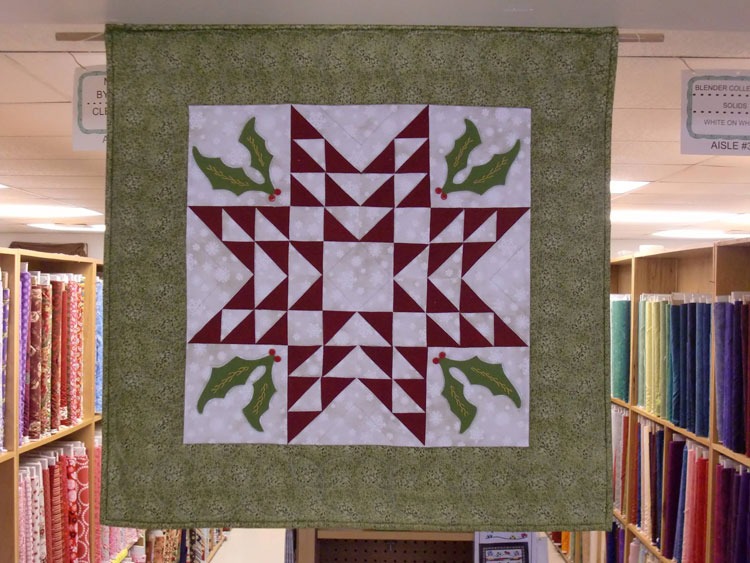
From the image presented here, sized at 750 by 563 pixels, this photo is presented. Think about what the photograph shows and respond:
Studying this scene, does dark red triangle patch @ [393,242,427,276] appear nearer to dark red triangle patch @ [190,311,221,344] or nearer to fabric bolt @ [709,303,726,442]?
dark red triangle patch @ [190,311,221,344]

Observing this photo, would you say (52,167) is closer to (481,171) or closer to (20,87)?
(20,87)

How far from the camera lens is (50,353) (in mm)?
2518

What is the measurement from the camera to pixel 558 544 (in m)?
4.87

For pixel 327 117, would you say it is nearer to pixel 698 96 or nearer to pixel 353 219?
pixel 353 219

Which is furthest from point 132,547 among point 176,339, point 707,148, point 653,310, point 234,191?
point 707,148

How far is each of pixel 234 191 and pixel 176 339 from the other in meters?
0.35

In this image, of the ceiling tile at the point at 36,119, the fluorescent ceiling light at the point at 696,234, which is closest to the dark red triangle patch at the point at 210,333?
the ceiling tile at the point at 36,119

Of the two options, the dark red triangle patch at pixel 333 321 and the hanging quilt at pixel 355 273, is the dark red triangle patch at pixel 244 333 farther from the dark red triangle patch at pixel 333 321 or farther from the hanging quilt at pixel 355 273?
the dark red triangle patch at pixel 333 321

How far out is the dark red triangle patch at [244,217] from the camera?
56.9 inches

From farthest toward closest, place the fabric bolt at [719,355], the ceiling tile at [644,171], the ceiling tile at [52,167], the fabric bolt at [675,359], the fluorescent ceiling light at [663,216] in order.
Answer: the fluorescent ceiling light at [663,216] < the ceiling tile at [52,167] < the ceiling tile at [644,171] < the fabric bolt at [675,359] < the fabric bolt at [719,355]

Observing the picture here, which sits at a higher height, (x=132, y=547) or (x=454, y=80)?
(x=454, y=80)

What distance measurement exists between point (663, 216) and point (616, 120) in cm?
478

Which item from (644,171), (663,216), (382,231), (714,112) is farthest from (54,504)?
(663,216)

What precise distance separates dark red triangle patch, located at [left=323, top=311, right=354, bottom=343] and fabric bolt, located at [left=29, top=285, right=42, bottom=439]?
4.82ft
